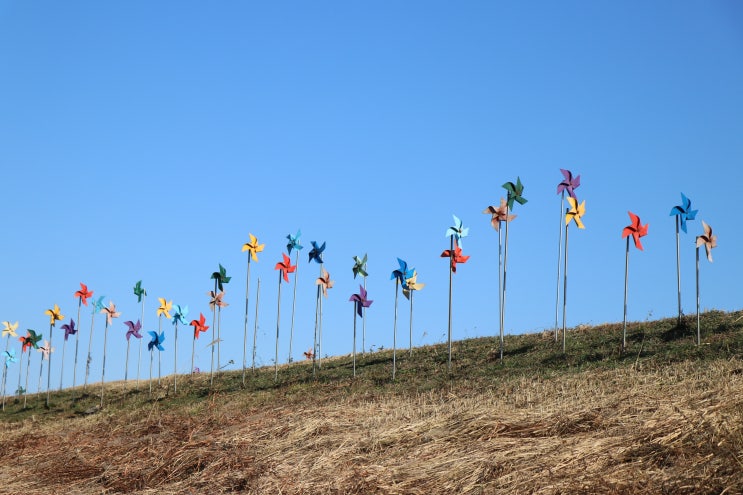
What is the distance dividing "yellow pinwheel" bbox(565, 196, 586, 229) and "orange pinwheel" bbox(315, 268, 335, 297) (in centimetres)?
1109

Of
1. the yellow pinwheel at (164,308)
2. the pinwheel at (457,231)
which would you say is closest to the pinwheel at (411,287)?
the pinwheel at (457,231)

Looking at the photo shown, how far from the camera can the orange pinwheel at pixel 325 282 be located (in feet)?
119

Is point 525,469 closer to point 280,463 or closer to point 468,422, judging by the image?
point 468,422

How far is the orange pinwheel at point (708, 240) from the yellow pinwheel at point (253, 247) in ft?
60.8

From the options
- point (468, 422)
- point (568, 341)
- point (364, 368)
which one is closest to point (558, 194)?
point (568, 341)

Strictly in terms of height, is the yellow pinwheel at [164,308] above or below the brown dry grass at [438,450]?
above

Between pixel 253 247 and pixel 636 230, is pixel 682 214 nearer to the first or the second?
pixel 636 230

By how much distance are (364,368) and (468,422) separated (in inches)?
777

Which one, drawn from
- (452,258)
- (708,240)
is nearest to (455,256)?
(452,258)

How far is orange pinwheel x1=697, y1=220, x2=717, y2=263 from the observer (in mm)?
29469

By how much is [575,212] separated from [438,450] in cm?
2058

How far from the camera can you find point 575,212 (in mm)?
31359

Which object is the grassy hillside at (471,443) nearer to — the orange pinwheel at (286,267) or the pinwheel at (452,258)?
the pinwheel at (452,258)

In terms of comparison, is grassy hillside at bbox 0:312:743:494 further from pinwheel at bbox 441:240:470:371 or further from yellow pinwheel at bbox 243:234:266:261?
yellow pinwheel at bbox 243:234:266:261
